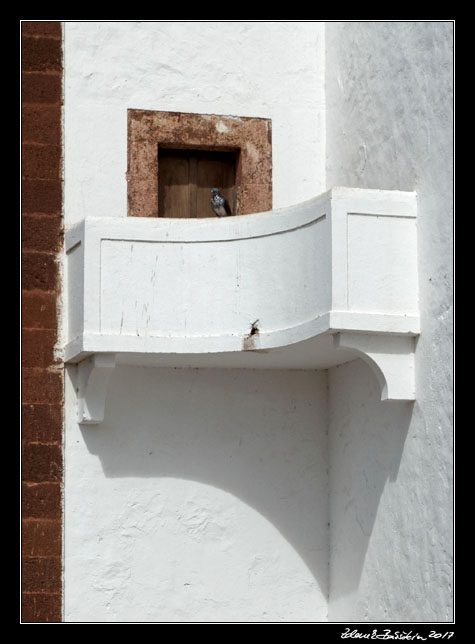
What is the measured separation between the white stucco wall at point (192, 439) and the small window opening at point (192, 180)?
0.34 meters

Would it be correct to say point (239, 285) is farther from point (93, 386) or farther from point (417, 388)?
point (417, 388)

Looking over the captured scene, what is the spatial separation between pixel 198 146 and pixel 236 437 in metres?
2.11

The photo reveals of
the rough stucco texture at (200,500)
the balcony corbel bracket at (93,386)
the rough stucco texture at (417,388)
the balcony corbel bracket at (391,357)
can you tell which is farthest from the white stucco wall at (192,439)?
the balcony corbel bracket at (391,357)

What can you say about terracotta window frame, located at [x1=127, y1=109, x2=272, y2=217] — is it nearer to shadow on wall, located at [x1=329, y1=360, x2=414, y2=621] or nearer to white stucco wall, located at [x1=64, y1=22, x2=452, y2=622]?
white stucco wall, located at [x1=64, y1=22, x2=452, y2=622]

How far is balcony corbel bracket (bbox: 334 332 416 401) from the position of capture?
812 cm

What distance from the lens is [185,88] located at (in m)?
9.84

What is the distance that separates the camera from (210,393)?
31.5 ft

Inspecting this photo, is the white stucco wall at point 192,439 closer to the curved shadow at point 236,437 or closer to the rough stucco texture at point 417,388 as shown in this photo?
the curved shadow at point 236,437

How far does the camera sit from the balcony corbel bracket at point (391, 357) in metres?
8.12

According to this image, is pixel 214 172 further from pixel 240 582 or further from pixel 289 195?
pixel 240 582

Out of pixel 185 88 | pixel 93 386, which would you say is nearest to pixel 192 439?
pixel 93 386

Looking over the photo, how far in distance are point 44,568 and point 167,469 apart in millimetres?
1071

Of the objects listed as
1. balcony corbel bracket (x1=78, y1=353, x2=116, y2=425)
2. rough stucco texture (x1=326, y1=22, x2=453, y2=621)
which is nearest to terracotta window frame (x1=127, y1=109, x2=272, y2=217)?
rough stucco texture (x1=326, y1=22, x2=453, y2=621)

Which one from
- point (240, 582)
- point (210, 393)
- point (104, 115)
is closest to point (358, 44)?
point (104, 115)
